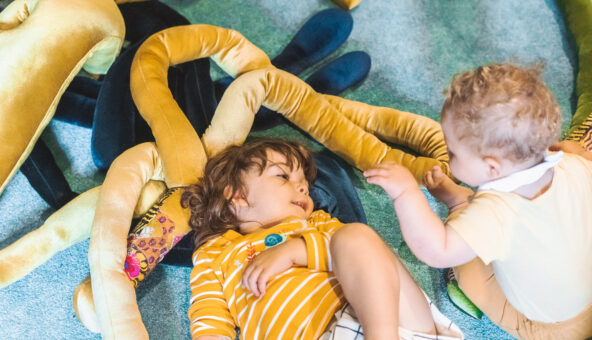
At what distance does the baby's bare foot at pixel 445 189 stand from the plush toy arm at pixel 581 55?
34 centimetres

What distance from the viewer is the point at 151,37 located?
1.09m

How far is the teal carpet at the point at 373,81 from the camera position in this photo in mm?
1001

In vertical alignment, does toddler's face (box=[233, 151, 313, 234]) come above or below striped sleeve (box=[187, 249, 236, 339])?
above

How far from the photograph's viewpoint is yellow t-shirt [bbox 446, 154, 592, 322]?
720mm

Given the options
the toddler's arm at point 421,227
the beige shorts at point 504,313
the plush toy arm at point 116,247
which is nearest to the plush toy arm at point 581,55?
the beige shorts at point 504,313

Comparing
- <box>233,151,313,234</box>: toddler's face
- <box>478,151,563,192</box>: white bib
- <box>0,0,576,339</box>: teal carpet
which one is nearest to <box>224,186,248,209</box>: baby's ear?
<box>233,151,313,234</box>: toddler's face

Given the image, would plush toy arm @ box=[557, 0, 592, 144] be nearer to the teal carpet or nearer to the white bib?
the teal carpet

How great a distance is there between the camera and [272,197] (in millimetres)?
932

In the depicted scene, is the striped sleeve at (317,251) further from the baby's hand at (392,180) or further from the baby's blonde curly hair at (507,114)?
the baby's blonde curly hair at (507,114)

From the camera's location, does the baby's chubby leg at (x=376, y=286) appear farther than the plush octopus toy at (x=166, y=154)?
No

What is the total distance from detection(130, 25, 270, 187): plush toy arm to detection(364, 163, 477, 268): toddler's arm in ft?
Answer: 1.33

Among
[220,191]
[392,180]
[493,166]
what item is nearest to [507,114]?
[493,166]

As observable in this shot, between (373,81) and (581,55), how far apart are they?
544 millimetres

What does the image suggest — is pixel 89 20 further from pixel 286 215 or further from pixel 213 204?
pixel 286 215
